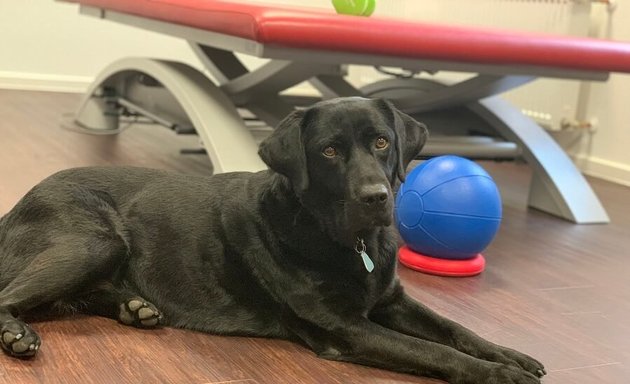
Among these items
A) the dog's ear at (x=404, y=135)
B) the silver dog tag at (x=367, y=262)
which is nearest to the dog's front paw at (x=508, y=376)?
the silver dog tag at (x=367, y=262)

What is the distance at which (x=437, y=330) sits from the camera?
181 centimetres

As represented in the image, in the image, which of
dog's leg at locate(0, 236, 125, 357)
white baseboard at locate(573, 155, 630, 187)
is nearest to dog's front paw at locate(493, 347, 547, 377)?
dog's leg at locate(0, 236, 125, 357)

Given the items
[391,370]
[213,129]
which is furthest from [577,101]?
[391,370]

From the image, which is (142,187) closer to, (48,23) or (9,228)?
(9,228)

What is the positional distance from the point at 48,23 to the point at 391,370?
5.16m

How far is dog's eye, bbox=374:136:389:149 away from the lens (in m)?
1.73

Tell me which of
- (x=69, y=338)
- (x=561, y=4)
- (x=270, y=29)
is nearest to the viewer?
(x=69, y=338)

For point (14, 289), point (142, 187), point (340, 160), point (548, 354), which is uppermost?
point (340, 160)

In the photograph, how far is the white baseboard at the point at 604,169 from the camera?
4.62m

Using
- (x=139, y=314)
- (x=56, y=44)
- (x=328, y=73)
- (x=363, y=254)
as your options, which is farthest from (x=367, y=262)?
(x=56, y=44)

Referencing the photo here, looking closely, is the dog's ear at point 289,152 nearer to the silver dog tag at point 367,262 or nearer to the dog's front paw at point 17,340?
the silver dog tag at point 367,262

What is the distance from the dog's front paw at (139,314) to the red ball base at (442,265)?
959mm

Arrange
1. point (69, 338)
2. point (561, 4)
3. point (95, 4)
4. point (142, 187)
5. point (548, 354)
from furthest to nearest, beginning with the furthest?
point (561, 4), point (95, 4), point (142, 187), point (548, 354), point (69, 338)

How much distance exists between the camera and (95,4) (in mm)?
4070
